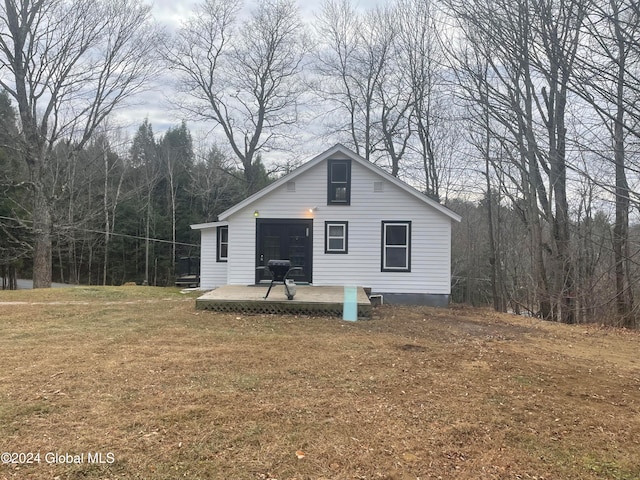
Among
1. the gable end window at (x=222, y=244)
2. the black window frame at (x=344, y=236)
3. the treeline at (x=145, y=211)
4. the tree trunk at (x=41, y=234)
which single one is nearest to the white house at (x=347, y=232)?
the black window frame at (x=344, y=236)

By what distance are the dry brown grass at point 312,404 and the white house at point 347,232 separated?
15.5ft

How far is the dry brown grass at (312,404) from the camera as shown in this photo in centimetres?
275

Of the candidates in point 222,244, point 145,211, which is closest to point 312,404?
point 222,244

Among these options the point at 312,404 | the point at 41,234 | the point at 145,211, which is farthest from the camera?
the point at 145,211

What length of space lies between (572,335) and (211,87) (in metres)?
20.4

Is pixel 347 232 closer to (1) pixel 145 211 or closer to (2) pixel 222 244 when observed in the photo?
(2) pixel 222 244

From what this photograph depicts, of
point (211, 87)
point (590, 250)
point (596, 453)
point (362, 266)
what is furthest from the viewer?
point (211, 87)

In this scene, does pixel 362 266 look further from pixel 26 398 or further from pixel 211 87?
pixel 211 87

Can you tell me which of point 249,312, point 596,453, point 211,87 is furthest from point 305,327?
point 211,87

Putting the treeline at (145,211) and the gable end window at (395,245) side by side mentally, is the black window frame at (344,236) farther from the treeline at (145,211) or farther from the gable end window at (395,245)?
the treeline at (145,211)

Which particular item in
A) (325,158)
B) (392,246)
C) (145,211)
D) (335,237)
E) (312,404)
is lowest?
(312,404)

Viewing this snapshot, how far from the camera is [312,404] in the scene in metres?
3.71

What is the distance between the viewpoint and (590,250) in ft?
43.7

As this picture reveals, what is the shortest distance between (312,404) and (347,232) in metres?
8.31
